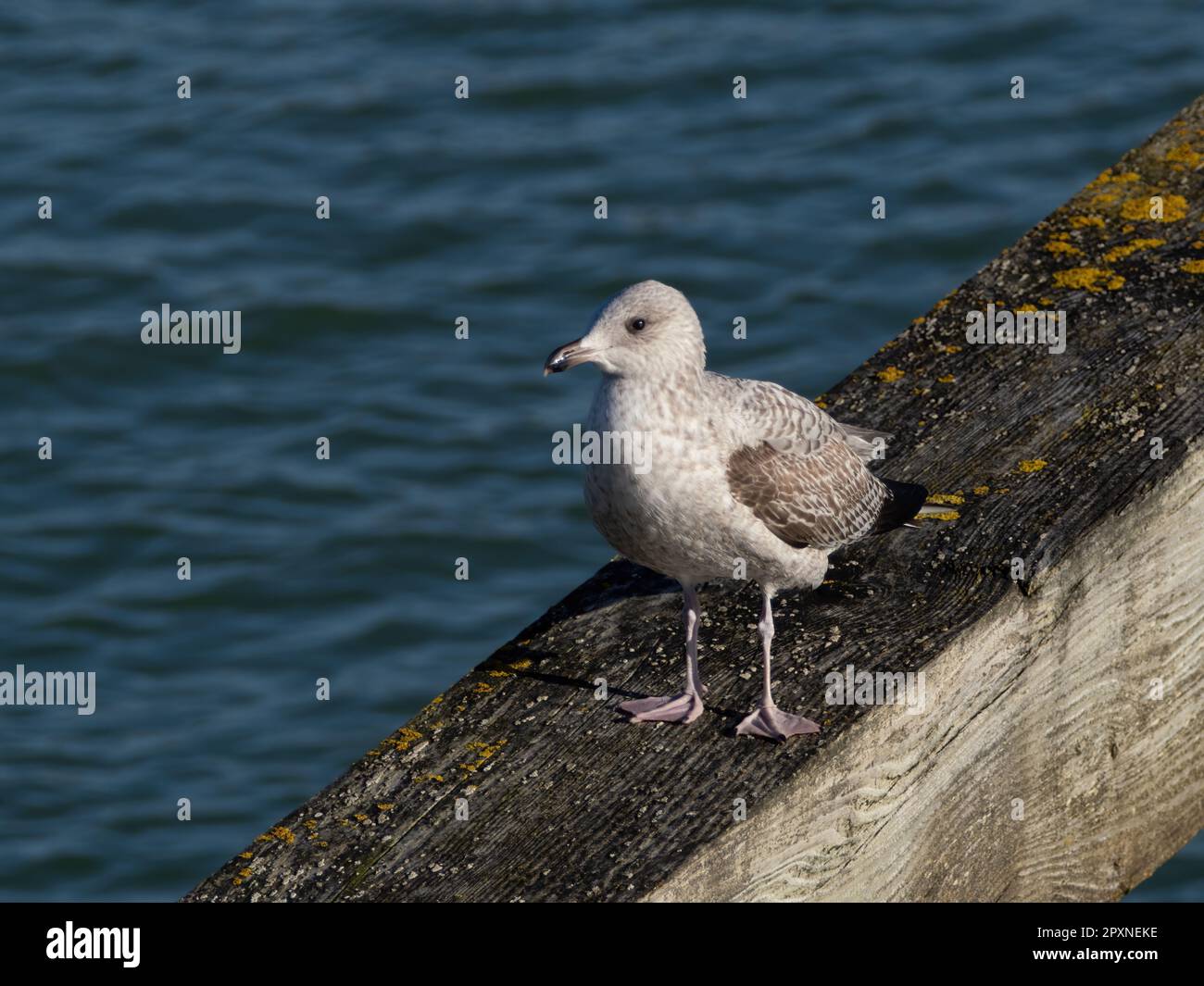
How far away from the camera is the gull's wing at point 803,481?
477 centimetres

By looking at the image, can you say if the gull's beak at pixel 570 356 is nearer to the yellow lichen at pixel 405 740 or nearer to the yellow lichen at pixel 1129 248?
the yellow lichen at pixel 405 740

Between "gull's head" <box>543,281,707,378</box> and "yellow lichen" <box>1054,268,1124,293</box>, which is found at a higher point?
"yellow lichen" <box>1054,268,1124,293</box>

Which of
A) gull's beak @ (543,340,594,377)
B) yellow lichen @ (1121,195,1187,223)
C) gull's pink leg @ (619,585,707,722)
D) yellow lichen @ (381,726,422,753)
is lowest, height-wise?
yellow lichen @ (381,726,422,753)

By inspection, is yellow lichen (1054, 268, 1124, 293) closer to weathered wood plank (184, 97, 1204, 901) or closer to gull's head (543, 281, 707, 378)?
weathered wood plank (184, 97, 1204, 901)

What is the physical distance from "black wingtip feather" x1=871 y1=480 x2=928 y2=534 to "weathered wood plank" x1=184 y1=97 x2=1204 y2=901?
0.17ft

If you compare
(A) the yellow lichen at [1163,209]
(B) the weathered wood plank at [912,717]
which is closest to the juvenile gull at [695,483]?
(B) the weathered wood plank at [912,717]

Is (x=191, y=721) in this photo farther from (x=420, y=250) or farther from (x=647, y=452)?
(x=647, y=452)

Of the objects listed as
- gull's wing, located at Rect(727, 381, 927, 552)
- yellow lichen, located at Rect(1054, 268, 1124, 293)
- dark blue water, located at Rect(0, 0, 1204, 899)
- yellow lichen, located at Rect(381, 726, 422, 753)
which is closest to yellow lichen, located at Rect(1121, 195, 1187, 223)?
yellow lichen, located at Rect(1054, 268, 1124, 293)

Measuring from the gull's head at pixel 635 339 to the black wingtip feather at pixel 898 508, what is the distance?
0.67 m

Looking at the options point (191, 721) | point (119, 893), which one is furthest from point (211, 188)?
point (119, 893)

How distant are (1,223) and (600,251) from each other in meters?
4.19

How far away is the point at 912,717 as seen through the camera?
3.91m

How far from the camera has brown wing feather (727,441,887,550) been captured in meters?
4.77

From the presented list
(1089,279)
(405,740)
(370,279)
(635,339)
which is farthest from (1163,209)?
(370,279)
